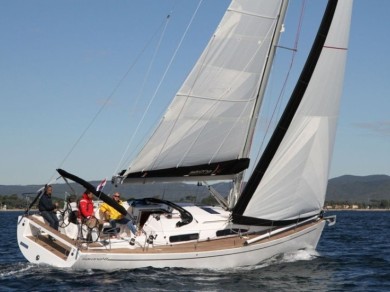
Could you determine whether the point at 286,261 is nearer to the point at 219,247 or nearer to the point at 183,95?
the point at 219,247

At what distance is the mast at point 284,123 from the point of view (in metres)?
19.6

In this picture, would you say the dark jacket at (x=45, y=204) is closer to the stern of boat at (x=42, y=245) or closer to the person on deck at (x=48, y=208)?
the person on deck at (x=48, y=208)

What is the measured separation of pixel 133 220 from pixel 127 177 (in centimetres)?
128

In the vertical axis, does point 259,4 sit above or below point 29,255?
above

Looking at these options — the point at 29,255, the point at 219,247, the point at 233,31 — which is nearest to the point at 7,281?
the point at 29,255

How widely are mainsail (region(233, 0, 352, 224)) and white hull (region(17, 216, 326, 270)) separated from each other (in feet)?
3.38

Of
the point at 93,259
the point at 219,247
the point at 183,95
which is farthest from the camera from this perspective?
the point at 183,95

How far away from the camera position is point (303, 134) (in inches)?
776

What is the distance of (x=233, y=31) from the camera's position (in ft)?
66.2

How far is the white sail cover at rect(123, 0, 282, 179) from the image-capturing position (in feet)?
64.9

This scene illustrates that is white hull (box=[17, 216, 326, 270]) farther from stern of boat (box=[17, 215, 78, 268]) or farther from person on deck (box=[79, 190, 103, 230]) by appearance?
person on deck (box=[79, 190, 103, 230])

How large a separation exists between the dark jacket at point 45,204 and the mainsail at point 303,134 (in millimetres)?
5417

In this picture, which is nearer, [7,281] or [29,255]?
[7,281]

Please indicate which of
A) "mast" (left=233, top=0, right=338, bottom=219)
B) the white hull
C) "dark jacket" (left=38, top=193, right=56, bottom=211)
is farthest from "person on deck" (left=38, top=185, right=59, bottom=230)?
"mast" (left=233, top=0, right=338, bottom=219)
